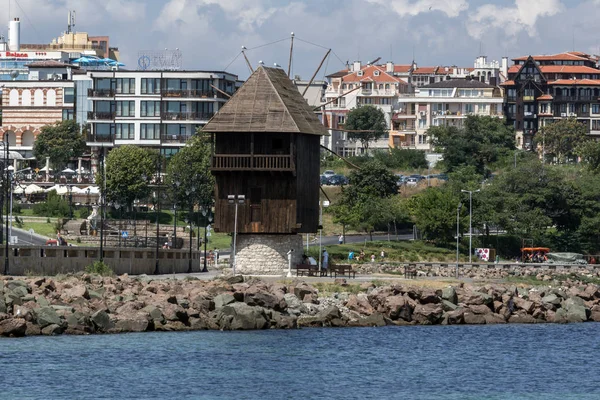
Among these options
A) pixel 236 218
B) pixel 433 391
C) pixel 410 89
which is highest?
pixel 410 89

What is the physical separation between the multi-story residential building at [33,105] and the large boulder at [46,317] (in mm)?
102539

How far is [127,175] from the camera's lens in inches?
4779

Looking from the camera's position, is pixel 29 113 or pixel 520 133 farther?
pixel 520 133

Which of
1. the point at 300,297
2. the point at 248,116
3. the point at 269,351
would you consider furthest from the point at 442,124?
the point at 269,351

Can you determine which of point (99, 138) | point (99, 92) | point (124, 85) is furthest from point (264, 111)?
point (99, 138)

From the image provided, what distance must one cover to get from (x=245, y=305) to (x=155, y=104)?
8003 centimetres

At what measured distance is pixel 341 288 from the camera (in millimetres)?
69062

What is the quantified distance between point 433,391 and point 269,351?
344 inches

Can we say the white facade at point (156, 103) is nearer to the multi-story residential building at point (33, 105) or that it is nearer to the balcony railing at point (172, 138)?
the balcony railing at point (172, 138)

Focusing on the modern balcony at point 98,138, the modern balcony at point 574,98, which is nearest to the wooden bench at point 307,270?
the modern balcony at point 98,138

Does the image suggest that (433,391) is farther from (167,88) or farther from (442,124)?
(442,124)

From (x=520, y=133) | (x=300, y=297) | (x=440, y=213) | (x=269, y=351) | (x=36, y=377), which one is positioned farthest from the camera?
(x=520, y=133)

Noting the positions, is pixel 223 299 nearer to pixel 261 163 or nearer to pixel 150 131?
pixel 261 163

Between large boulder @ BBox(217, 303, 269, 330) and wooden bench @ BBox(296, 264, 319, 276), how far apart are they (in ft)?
50.3
